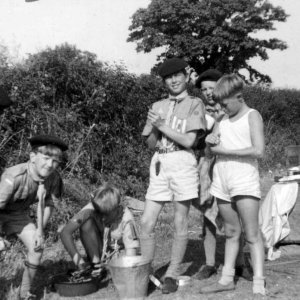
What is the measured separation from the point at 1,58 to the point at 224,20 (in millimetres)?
22454

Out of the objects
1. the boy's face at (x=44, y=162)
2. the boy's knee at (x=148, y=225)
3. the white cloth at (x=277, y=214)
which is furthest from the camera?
the white cloth at (x=277, y=214)

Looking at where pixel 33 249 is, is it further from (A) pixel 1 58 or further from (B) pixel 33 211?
(A) pixel 1 58

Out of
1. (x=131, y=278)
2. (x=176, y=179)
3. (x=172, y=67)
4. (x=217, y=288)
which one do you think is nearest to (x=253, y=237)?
(x=217, y=288)

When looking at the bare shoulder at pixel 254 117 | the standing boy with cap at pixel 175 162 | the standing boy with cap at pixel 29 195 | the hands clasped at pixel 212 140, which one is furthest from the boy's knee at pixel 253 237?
the standing boy with cap at pixel 29 195

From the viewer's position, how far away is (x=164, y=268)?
4.84m

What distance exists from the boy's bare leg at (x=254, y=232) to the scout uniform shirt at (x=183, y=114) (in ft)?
2.35

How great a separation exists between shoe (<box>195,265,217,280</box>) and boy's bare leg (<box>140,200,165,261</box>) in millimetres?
519

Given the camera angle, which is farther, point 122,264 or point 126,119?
point 126,119

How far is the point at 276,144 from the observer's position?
1398 cm

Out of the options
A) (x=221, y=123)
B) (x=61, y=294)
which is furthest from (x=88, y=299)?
(x=221, y=123)

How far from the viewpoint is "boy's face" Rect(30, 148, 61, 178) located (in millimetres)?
3906

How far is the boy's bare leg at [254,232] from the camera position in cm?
401

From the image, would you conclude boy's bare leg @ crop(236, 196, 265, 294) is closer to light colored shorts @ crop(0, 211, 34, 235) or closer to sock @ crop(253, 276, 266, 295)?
sock @ crop(253, 276, 266, 295)

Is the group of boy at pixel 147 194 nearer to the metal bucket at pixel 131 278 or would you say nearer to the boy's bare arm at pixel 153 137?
the boy's bare arm at pixel 153 137
